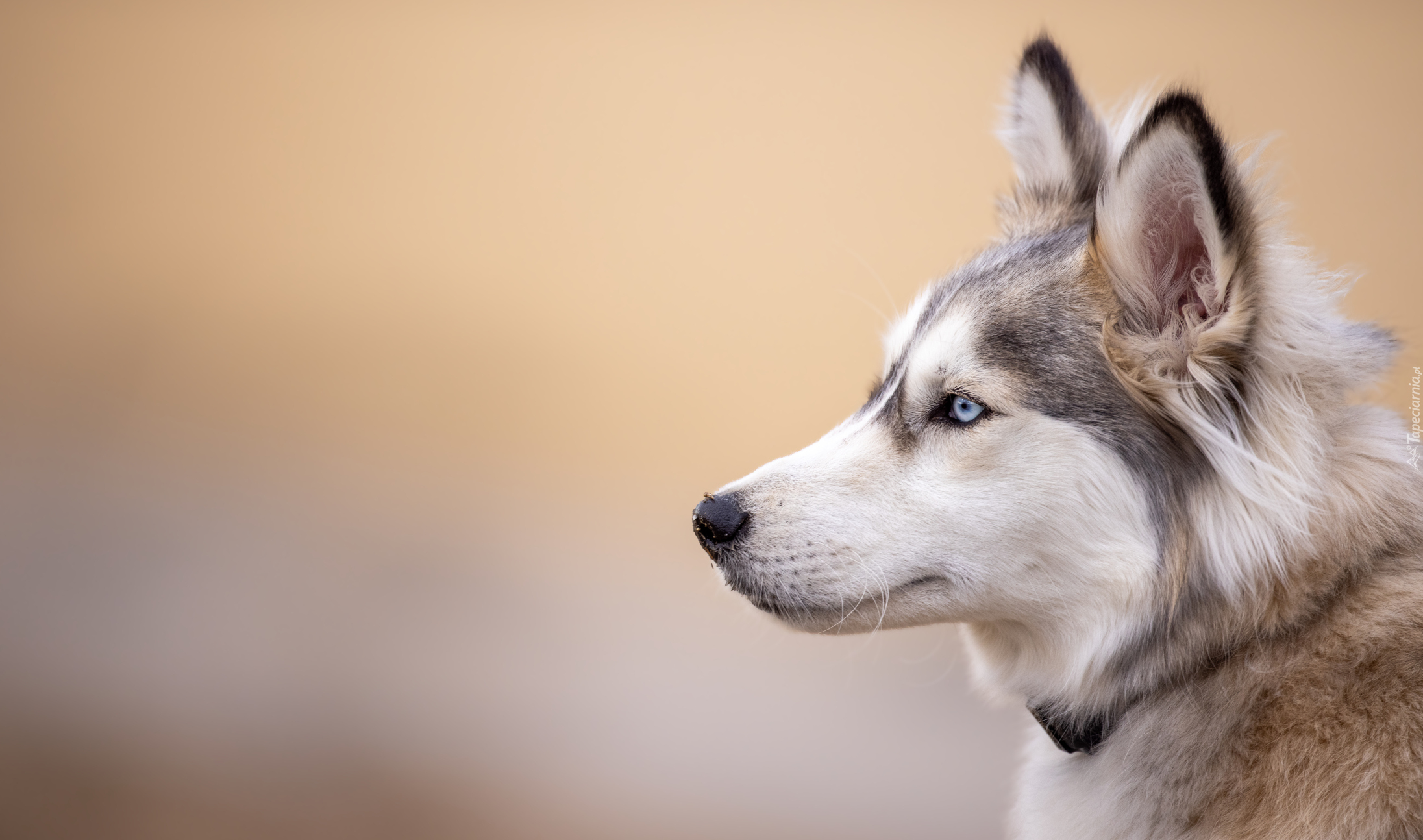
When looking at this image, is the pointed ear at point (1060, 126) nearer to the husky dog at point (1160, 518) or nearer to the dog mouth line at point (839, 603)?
A: the husky dog at point (1160, 518)

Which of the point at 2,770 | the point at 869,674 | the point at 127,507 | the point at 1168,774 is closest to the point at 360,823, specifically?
the point at 2,770

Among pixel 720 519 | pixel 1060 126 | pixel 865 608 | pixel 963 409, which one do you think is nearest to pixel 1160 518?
pixel 963 409

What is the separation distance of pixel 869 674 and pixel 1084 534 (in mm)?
1559

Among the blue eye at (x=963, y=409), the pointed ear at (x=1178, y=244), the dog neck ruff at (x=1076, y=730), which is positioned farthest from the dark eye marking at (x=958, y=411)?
the dog neck ruff at (x=1076, y=730)

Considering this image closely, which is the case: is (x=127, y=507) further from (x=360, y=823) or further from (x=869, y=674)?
(x=869, y=674)

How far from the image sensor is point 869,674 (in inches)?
99.8

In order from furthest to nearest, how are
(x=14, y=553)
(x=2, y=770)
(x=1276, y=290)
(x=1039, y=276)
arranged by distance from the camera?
1. (x=14, y=553)
2. (x=2, y=770)
3. (x=1039, y=276)
4. (x=1276, y=290)

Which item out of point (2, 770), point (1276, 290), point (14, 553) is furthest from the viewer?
point (14, 553)

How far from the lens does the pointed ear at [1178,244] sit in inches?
38.1

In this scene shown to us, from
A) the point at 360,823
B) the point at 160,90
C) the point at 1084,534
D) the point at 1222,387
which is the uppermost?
the point at 160,90

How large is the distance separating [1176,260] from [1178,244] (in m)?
0.02

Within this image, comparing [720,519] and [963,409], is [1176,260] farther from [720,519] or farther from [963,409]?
[720,519]

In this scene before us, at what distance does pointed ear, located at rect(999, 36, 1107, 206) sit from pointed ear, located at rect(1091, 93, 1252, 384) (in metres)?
0.36

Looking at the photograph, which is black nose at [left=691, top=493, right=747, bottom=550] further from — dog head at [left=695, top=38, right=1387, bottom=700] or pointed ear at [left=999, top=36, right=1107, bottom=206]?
pointed ear at [left=999, top=36, right=1107, bottom=206]
